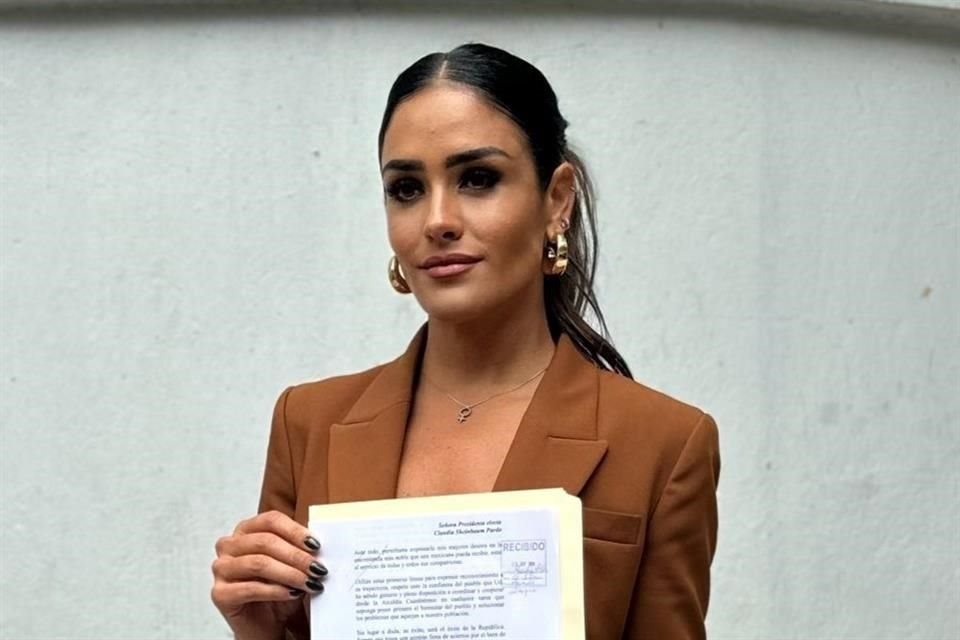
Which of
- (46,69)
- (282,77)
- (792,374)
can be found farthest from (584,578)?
(46,69)

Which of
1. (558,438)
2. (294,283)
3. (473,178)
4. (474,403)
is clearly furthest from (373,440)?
(294,283)

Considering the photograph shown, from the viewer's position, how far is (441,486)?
82.0 inches

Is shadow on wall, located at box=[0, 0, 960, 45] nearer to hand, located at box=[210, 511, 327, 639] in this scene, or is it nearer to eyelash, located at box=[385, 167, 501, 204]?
eyelash, located at box=[385, 167, 501, 204]

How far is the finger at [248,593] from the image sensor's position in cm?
193

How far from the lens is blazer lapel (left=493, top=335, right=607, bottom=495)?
203cm

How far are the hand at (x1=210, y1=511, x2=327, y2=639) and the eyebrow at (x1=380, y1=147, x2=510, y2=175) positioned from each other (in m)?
0.46

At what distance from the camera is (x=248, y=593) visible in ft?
6.42

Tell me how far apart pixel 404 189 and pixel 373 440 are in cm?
33

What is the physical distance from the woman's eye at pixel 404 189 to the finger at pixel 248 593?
1.70ft

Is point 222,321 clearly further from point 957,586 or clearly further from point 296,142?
point 957,586

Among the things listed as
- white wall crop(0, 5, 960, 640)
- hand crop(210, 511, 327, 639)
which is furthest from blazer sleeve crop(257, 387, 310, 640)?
white wall crop(0, 5, 960, 640)

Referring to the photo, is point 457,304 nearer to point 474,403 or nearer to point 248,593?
point 474,403

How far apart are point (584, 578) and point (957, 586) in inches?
61.2

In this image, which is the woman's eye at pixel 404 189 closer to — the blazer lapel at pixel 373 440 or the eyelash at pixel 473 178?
the eyelash at pixel 473 178
